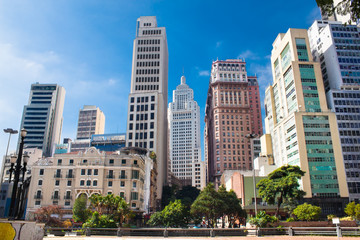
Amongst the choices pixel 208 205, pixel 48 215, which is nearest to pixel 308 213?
pixel 208 205

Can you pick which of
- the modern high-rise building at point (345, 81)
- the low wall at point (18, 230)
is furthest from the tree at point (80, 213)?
the modern high-rise building at point (345, 81)

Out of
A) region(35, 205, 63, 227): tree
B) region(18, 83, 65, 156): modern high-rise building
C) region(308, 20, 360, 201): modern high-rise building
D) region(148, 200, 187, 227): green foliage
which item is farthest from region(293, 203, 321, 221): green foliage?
region(18, 83, 65, 156): modern high-rise building

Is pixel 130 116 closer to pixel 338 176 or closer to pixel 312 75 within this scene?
pixel 312 75


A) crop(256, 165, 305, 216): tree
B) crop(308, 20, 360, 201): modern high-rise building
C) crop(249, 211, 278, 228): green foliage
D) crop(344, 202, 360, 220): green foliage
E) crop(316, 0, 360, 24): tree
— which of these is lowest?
crop(249, 211, 278, 228): green foliage

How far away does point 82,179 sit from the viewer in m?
63.8

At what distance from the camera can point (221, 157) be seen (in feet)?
428

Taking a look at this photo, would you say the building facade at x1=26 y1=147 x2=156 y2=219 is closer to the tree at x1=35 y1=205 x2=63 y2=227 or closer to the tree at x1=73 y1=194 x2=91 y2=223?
the tree at x1=35 y1=205 x2=63 y2=227

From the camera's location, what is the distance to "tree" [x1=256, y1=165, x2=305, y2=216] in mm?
53031

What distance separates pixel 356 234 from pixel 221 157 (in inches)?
4018

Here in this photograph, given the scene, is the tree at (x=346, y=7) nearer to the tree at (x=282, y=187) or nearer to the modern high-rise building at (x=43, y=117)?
the tree at (x=282, y=187)

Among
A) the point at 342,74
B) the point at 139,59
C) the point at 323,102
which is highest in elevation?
the point at 139,59

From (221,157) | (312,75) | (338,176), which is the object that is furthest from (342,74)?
(221,157)

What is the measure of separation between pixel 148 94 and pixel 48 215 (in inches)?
2791

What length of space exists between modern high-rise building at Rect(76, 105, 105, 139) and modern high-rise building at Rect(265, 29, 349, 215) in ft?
390
